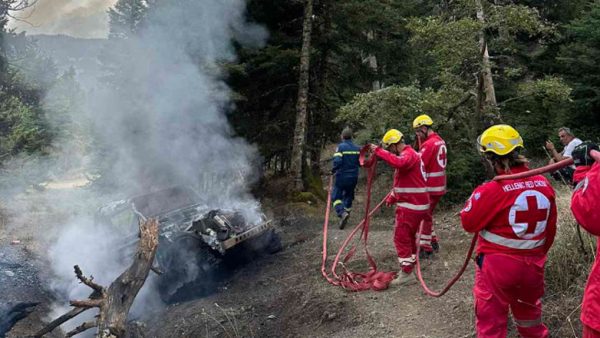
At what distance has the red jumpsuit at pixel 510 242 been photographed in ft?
11.8

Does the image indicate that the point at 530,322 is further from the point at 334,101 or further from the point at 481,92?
the point at 334,101

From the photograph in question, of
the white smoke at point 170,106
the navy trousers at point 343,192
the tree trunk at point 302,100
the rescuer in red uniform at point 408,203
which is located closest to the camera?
the rescuer in red uniform at point 408,203

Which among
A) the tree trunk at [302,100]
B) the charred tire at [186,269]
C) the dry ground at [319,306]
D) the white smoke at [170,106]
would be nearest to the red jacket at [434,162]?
the dry ground at [319,306]

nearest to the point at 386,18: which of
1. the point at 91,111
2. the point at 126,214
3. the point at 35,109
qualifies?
the point at 91,111

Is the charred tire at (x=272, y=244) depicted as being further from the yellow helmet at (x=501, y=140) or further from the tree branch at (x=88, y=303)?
the yellow helmet at (x=501, y=140)

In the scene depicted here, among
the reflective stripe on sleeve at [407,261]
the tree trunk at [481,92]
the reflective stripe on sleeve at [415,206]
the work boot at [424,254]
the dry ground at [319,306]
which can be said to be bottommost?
the dry ground at [319,306]

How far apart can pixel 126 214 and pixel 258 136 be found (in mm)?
6554

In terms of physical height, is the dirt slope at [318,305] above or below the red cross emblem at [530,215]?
below

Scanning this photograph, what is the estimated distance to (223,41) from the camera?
1349 centimetres

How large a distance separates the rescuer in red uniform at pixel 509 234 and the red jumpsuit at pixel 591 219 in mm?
788

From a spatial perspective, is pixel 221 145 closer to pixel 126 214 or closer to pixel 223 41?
pixel 223 41

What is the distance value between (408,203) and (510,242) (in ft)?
8.30

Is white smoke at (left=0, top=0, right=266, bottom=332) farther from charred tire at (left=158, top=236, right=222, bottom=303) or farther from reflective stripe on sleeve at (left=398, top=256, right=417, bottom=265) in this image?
reflective stripe on sleeve at (left=398, top=256, right=417, bottom=265)

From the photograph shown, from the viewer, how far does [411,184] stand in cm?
617
